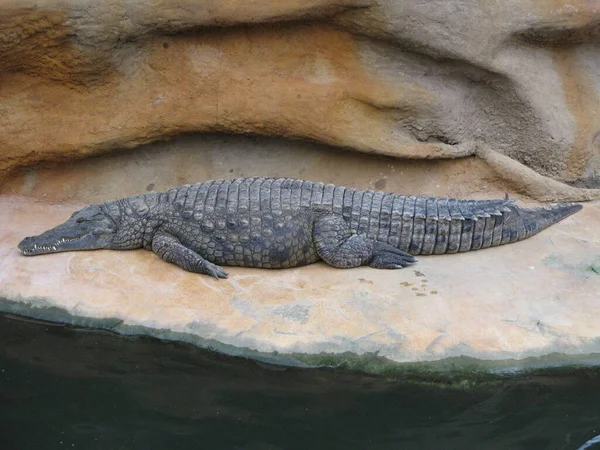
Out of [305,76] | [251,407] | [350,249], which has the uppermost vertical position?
[305,76]

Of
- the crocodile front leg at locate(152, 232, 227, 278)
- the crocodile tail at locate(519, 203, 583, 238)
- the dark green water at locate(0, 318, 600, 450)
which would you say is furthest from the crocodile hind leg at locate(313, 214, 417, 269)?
the dark green water at locate(0, 318, 600, 450)

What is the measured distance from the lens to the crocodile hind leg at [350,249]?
4.49 metres

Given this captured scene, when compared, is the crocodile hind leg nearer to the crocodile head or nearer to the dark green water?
the dark green water

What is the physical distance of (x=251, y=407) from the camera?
11.2ft

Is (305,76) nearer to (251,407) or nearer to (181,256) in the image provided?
(181,256)

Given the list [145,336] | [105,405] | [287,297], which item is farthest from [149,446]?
[287,297]

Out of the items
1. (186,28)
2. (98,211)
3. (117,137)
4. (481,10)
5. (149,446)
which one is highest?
(481,10)

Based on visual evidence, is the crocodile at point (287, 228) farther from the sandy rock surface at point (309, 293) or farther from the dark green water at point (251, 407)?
the dark green water at point (251, 407)

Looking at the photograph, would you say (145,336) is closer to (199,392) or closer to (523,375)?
(199,392)

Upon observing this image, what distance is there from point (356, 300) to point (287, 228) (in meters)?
0.75

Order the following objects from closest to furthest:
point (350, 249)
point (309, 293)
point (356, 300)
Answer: point (356, 300), point (309, 293), point (350, 249)

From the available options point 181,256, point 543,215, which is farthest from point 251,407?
point 543,215

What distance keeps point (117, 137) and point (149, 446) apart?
8.58ft

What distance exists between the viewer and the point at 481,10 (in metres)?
5.04
